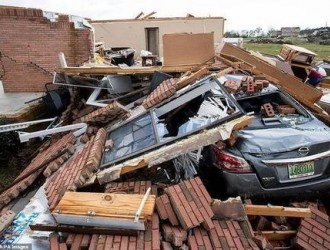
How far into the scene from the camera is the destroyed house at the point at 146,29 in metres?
20.1

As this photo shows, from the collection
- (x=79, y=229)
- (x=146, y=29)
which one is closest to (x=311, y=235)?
(x=79, y=229)

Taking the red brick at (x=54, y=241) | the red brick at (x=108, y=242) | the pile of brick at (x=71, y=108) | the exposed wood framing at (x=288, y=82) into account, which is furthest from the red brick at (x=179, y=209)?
the pile of brick at (x=71, y=108)

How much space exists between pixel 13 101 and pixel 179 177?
706 cm

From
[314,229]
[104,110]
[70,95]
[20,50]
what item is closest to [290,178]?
[314,229]

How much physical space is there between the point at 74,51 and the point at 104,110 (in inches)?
234

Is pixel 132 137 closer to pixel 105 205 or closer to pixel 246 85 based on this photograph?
pixel 105 205

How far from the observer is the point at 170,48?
6.87 m

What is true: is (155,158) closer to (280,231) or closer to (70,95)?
(280,231)

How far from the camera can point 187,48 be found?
22.3 ft

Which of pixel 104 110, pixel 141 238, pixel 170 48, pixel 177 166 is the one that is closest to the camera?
pixel 141 238

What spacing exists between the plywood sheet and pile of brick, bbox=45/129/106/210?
3.27 metres

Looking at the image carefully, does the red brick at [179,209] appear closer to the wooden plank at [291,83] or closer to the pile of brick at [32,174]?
the pile of brick at [32,174]

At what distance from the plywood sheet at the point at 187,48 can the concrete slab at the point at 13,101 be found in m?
4.11

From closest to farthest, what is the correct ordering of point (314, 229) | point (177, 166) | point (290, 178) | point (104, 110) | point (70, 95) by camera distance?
point (314, 229) → point (290, 178) → point (177, 166) → point (104, 110) → point (70, 95)
